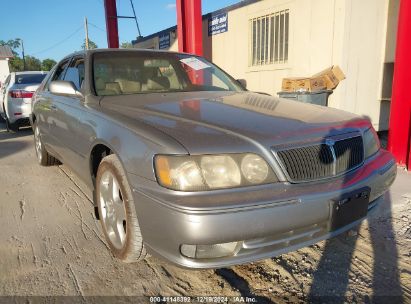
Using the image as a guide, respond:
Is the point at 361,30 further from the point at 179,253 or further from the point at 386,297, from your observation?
the point at 179,253

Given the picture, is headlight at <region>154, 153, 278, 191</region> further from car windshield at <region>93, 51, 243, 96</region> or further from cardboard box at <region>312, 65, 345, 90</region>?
cardboard box at <region>312, 65, 345, 90</region>

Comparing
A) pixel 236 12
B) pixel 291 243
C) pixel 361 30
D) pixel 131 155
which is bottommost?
pixel 291 243

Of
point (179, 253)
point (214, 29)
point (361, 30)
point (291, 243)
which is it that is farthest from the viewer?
point (214, 29)

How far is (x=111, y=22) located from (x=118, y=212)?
11.6 m

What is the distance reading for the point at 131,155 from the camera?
87.4 inches

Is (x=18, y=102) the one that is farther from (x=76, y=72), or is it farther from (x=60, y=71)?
(x=76, y=72)

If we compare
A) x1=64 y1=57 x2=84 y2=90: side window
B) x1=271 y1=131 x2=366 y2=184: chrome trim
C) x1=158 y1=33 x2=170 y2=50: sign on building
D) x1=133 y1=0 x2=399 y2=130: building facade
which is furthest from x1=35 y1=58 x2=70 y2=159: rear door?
x1=158 y1=33 x2=170 y2=50: sign on building

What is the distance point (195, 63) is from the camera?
4.02 m

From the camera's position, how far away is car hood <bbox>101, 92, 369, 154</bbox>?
2072 millimetres

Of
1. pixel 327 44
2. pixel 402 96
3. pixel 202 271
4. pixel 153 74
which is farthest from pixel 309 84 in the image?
pixel 202 271

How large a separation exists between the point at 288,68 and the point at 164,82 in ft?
14.6

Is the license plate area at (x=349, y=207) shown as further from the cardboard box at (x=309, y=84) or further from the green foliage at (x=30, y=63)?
the green foliage at (x=30, y=63)

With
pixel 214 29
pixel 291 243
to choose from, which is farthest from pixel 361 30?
pixel 291 243

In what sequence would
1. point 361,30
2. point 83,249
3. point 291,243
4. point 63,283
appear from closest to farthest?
point 291,243
point 63,283
point 83,249
point 361,30
